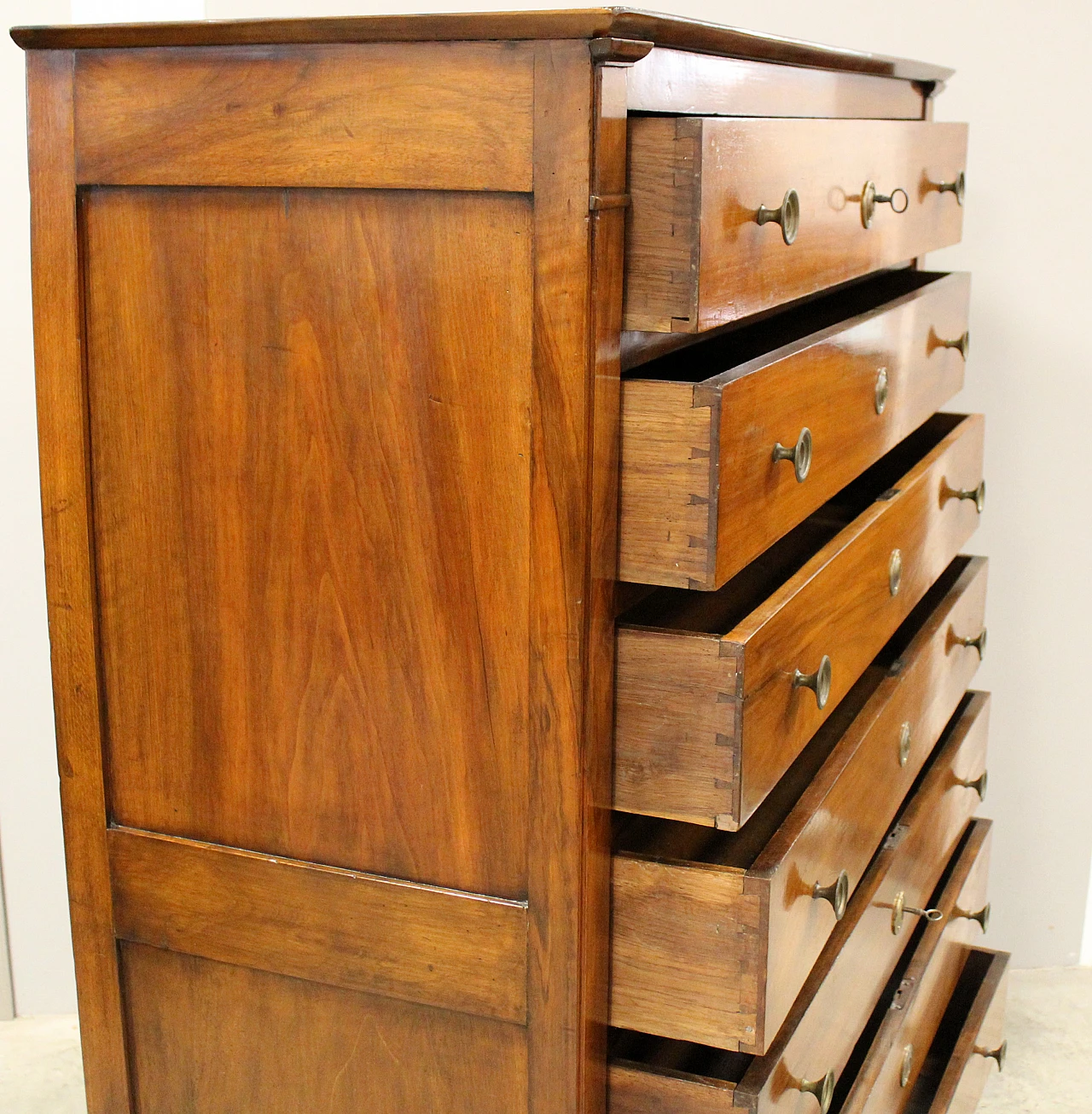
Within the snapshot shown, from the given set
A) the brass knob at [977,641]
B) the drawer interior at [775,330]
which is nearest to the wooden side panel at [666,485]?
the drawer interior at [775,330]

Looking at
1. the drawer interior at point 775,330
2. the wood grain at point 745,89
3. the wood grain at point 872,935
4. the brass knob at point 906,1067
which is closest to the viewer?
the wood grain at point 745,89

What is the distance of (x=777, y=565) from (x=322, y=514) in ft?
1.95

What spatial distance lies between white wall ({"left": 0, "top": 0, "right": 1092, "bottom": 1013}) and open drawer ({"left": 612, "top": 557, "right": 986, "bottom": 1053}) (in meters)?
0.78

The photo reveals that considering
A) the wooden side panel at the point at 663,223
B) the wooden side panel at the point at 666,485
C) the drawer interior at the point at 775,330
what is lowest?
the wooden side panel at the point at 666,485

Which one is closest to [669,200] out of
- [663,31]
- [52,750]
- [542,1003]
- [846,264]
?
[663,31]

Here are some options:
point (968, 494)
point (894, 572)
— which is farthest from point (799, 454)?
point (968, 494)

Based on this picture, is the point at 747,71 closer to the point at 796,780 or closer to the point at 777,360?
A: the point at 777,360

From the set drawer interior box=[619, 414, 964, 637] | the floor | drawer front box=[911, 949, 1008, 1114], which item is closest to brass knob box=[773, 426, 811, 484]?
drawer interior box=[619, 414, 964, 637]

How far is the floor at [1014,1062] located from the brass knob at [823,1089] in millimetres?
723

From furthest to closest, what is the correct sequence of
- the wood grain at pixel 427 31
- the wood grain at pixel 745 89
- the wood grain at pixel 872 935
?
1. the wood grain at pixel 872 935
2. the wood grain at pixel 745 89
3. the wood grain at pixel 427 31

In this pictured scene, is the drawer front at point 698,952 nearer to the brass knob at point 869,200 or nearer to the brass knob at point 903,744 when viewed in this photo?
the brass knob at point 903,744

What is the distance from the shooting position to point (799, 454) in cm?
107

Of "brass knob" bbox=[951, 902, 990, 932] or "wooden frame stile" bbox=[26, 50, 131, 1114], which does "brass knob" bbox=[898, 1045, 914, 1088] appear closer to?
"brass knob" bbox=[951, 902, 990, 932]

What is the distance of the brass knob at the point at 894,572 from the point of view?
4.49ft
